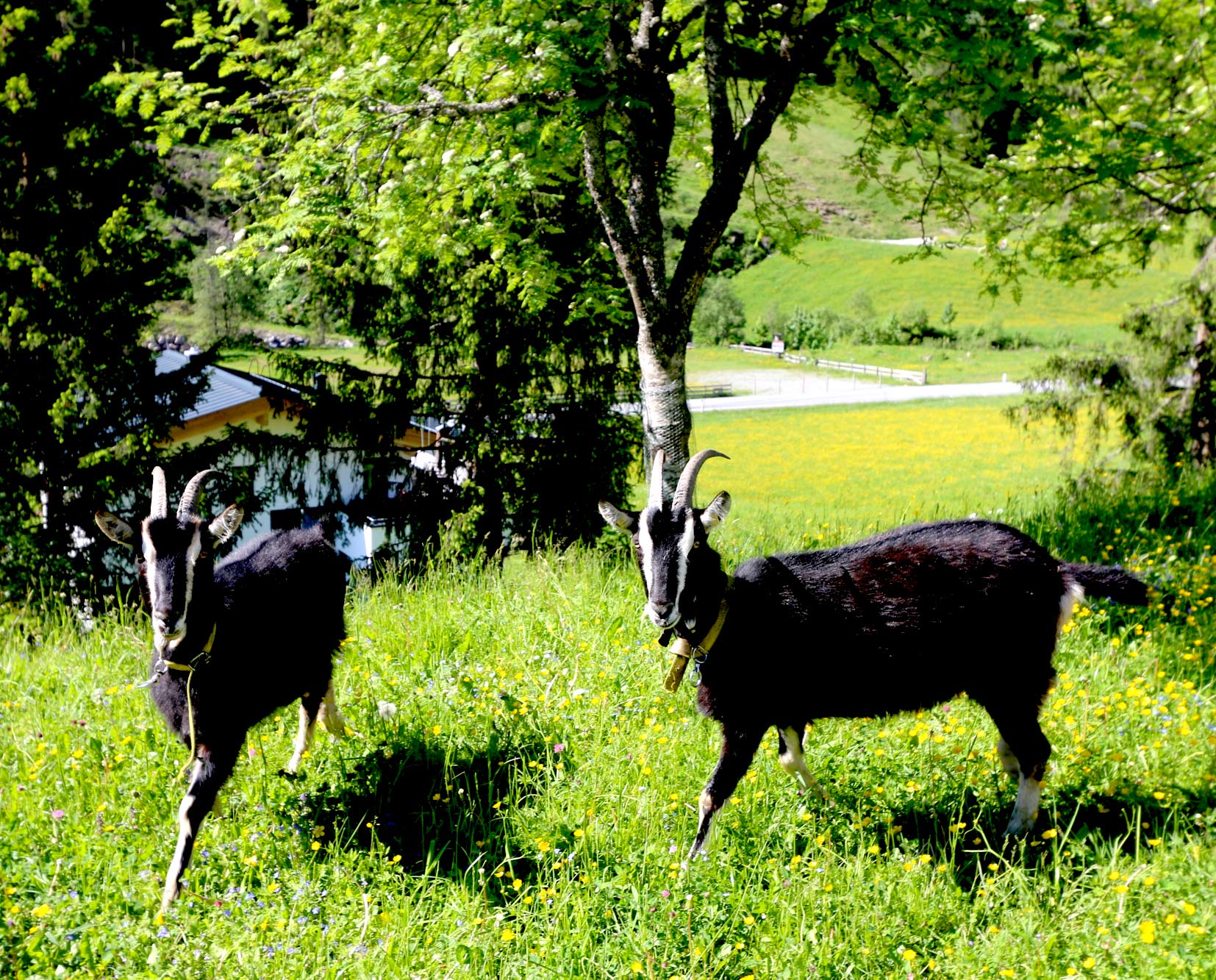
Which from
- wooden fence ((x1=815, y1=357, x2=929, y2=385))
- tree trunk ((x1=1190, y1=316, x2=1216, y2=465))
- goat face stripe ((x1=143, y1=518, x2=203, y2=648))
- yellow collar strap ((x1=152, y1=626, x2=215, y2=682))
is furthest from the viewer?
wooden fence ((x1=815, y1=357, x2=929, y2=385))

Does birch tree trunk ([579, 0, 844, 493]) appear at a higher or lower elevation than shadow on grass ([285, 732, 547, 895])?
higher

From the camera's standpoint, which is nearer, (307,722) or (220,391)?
(307,722)

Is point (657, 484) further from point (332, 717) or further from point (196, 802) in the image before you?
point (196, 802)

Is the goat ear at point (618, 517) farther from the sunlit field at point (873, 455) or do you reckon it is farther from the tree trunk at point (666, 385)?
the sunlit field at point (873, 455)

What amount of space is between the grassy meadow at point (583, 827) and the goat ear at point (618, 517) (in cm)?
95

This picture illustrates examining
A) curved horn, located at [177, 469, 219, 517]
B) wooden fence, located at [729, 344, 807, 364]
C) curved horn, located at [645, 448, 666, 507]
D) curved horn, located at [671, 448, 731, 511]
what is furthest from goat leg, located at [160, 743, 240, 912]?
wooden fence, located at [729, 344, 807, 364]

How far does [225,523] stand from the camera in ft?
14.4

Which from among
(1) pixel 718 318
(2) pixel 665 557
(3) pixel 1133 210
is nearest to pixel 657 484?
(2) pixel 665 557

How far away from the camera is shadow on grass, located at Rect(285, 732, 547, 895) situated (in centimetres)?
430

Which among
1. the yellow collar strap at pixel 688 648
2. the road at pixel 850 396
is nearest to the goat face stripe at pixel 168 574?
the yellow collar strap at pixel 688 648

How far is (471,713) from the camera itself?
533 centimetres

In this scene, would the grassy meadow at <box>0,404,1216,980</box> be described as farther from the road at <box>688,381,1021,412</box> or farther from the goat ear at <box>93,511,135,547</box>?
the road at <box>688,381,1021,412</box>

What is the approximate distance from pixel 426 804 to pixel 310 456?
8.69m

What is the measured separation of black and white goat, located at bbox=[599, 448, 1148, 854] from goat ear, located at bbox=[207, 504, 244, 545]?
1.84 meters
